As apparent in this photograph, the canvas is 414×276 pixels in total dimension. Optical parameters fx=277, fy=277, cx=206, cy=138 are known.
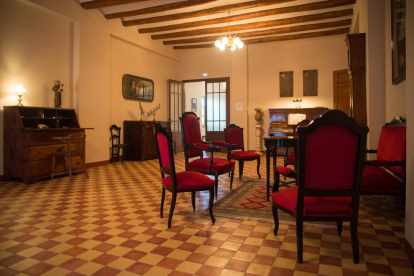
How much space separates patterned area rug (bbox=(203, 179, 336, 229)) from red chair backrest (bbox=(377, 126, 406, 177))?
0.95m

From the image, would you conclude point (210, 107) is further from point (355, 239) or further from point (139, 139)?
point (355, 239)

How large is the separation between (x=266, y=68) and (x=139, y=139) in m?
4.78

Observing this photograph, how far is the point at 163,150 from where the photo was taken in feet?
8.88

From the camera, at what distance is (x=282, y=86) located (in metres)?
8.95

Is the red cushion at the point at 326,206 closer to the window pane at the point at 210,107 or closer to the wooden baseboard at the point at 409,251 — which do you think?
the wooden baseboard at the point at 409,251

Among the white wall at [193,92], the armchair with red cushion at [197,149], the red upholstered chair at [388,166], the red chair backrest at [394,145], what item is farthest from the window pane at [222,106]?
the red upholstered chair at [388,166]

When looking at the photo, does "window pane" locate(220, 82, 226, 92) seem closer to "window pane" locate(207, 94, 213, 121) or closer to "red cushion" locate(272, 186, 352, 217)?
"window pane" locate(207, 94, 213, 121)

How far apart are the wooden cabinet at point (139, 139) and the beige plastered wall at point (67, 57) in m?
0.45

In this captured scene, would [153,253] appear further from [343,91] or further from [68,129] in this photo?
[343,91]

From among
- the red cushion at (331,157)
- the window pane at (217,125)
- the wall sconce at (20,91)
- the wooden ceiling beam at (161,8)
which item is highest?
the wooden ceiling beam at (161,8)

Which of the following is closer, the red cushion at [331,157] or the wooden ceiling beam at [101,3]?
the red cushion at [331,157]

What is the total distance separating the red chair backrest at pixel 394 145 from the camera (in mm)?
2723

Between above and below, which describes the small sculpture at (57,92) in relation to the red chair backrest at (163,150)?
above

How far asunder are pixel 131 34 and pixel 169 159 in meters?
6.33
